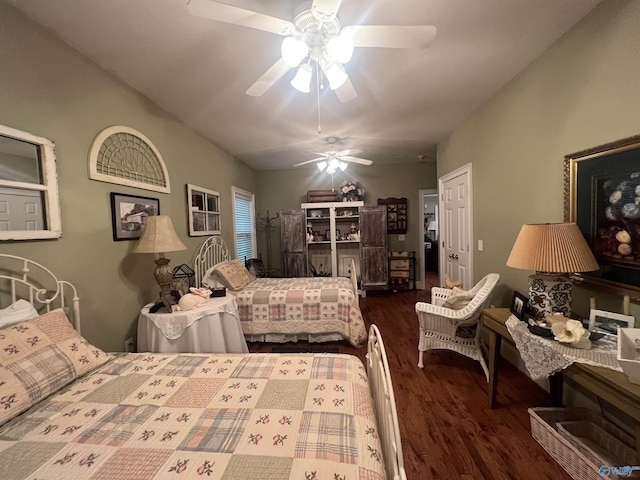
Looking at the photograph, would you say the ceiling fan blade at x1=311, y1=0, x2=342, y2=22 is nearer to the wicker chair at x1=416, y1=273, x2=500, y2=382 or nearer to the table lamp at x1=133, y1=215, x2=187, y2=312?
the table lamp at x1=133, y1=215, x2=187, y2=312

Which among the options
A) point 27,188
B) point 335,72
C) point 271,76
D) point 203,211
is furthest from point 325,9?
point 203,211

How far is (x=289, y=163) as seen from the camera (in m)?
4.93

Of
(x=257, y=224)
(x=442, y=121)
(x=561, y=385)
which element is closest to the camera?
(x=561, y=385)

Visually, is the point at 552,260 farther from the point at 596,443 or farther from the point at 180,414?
the point at 180,414

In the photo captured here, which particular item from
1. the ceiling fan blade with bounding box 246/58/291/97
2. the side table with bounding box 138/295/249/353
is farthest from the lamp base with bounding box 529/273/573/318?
the side table with bounding box 138/295/249/353

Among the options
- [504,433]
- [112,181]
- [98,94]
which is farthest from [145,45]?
[504,433]

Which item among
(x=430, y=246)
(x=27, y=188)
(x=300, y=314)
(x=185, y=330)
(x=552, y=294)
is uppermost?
(x=27, y=188)

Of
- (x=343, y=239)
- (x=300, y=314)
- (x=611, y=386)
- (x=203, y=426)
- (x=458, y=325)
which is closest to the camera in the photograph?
(x=203, y=426)

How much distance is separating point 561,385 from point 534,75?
7.57 feet

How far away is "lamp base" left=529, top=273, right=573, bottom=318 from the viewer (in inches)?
61.7

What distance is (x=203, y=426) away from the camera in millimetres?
966

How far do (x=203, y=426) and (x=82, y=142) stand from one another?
6.48 feet

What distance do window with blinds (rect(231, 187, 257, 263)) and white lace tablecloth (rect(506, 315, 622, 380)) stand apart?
12.4ft

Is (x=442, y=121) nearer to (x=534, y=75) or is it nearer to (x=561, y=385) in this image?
(x=534, y=75)
